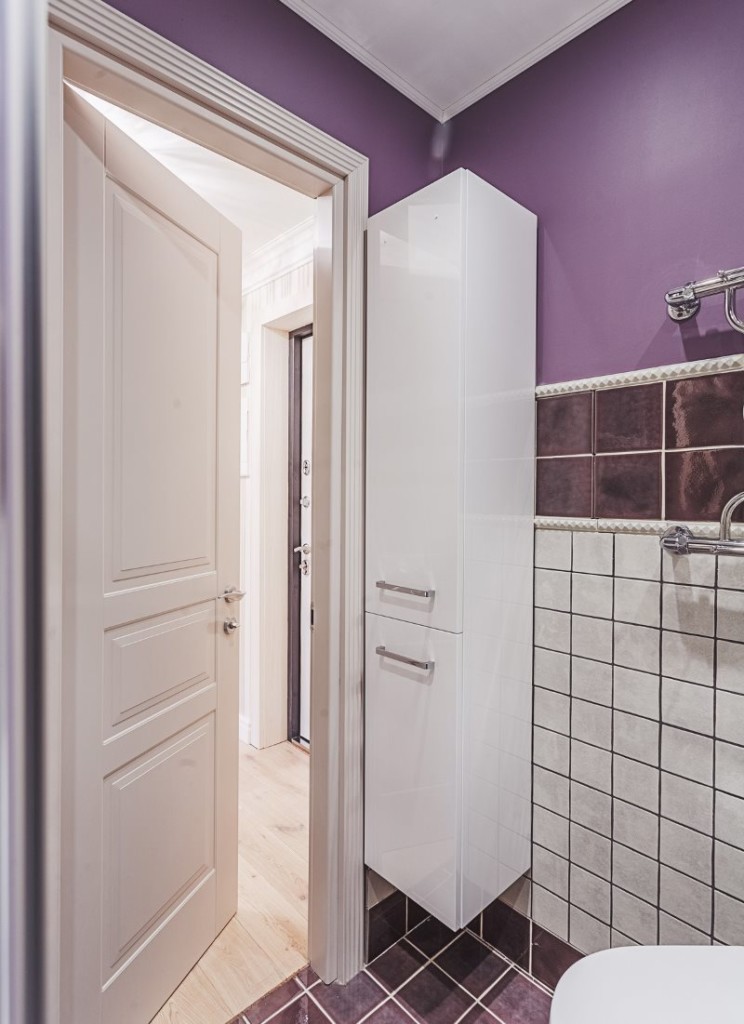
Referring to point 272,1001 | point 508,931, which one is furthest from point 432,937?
point 272,1001

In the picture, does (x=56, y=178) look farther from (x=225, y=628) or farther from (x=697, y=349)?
(x=697, y=349)

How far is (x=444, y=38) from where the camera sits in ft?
5.00

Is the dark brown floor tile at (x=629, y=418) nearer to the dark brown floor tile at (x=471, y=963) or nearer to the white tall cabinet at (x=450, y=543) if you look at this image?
the white tall cabinet at (x=450, y=543)

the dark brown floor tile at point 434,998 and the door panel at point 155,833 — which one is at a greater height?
the door panel at point 155,833

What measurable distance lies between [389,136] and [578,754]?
1749 mm

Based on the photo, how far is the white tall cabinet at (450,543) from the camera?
1353 mm

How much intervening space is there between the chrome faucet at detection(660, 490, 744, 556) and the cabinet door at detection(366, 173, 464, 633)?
0.45 metres

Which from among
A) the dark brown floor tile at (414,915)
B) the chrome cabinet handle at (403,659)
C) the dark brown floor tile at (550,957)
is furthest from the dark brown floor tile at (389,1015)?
the chrome cabinet handle at (403,659)

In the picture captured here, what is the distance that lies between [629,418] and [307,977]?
1677mm

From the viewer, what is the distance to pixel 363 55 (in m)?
1.57

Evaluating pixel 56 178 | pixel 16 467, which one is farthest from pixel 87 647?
pixel 16 467

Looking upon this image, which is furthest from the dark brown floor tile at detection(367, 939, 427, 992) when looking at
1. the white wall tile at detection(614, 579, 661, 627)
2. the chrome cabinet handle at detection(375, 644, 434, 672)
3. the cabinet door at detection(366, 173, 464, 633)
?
the white wall tile at detection(614, 579, 661, 627)

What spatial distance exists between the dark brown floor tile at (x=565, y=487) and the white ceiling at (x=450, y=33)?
1.07m

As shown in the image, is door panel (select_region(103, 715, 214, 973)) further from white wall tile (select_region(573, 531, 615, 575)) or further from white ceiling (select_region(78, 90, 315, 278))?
white ceiling (select_region(78, 90, 315, 278))
